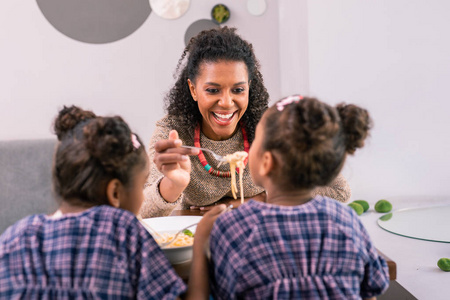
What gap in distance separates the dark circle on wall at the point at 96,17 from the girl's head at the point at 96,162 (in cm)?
248

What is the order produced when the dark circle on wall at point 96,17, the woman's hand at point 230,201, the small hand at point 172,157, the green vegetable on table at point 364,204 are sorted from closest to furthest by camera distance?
the small hand at point 172,157
the woman's hand at point 230,201
the green vegetable on table at point 364,204
the dark circle on wall at point 96,17

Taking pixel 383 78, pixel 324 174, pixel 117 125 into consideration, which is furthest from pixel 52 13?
pixel 324 174

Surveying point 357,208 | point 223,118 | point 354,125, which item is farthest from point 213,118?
point 357,208

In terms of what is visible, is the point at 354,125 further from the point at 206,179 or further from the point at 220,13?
the point at 220,13

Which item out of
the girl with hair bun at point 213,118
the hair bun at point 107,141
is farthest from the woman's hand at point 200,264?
the girl with hair bun at point 213,118

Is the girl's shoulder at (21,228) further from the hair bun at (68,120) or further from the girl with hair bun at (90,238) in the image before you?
the hair bun at (68,120)

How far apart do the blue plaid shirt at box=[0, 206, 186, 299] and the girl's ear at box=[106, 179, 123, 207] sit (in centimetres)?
7

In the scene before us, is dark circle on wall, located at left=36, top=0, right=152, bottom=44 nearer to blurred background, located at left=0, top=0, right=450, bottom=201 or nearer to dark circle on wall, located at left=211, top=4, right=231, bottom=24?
blurred background, located at left=0, top=0, right=450, bottom=201

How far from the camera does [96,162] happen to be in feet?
3.07

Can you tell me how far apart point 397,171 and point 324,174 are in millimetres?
2389

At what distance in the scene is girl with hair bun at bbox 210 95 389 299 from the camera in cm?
88

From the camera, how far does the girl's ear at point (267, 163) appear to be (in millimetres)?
995

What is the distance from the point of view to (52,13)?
3.23 metres

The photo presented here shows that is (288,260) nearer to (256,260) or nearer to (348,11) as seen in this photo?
(256,260)
